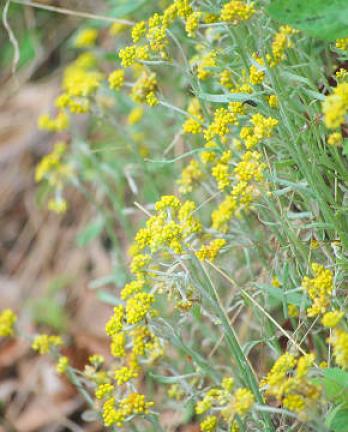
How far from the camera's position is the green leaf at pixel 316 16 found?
Answer: 1250 mm

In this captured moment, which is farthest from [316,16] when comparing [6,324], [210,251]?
[6,324]

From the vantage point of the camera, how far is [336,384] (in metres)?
1.21

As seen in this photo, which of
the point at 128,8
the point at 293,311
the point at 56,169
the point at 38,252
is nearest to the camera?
the point at 293,311

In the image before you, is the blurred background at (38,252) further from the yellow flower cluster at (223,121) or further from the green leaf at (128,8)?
the yellow flower cluster at (223,121)

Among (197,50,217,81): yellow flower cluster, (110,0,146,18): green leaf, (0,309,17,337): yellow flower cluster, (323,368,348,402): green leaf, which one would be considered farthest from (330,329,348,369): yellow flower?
(110,0,146,18): green leaf

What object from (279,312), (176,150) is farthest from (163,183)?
(279,312)

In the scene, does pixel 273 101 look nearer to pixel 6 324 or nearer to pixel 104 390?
pixel 104 390

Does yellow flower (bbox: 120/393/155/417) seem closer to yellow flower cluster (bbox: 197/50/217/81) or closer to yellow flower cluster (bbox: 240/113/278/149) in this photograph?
yellow flower cluster (bbox: 240/113/278/149)

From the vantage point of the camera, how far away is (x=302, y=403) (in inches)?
42.1

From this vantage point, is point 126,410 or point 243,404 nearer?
point 243,404

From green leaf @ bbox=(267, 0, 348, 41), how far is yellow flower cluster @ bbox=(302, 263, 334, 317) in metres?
0.42

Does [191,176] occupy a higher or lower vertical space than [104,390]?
higher

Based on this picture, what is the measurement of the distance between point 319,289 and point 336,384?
17 centimetres

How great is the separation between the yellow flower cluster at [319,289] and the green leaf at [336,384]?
11 cm
